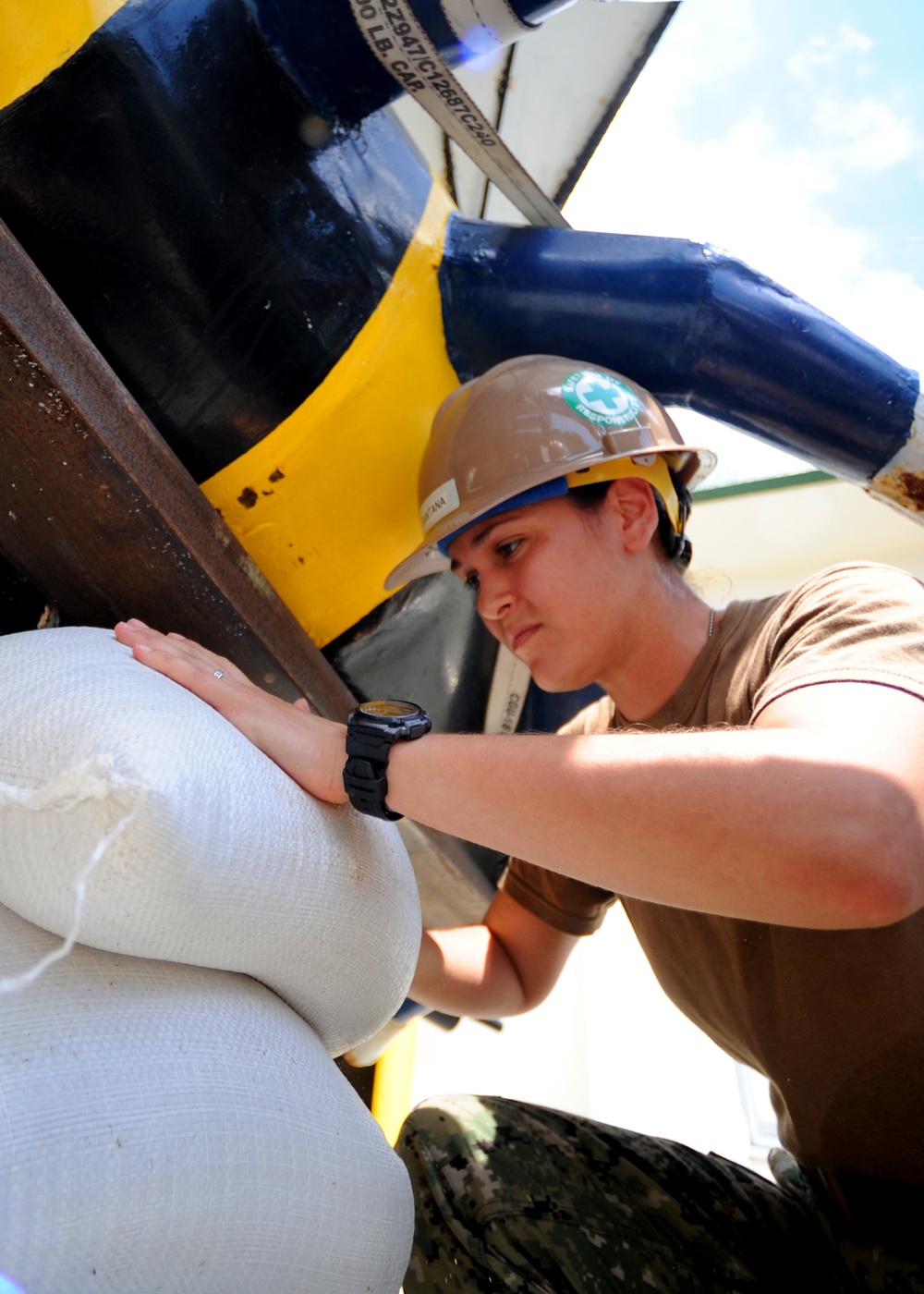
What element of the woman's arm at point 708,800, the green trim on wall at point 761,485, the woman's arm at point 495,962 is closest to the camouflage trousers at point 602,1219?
the woman's arm at point 495,962

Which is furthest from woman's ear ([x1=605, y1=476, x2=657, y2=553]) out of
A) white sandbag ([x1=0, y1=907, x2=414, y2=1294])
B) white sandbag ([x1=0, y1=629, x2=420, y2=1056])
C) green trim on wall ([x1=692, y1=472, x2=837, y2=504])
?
green trim on wall ([x1=692, y1=472, x2=837, y2=504])

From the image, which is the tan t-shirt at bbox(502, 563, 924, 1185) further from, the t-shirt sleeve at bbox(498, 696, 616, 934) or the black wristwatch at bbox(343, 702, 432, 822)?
the black wristwatch at bbox(343, 702, 432, 822)

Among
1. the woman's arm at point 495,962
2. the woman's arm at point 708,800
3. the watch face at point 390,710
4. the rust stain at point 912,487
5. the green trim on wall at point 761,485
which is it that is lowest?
the green trim on wall at point 761,485

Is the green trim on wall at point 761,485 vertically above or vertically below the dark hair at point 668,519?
below

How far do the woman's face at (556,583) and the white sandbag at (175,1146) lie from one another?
541mm

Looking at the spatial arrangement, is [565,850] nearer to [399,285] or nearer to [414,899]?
[414,899]

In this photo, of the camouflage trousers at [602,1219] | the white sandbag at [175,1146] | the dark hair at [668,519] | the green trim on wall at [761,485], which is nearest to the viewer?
the white sandbag at [175,1146]

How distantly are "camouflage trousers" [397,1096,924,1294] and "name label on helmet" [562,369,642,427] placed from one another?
2.79ft

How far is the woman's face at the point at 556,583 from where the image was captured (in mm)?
1029

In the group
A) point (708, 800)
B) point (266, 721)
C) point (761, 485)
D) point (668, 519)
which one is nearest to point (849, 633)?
point (708, 800)

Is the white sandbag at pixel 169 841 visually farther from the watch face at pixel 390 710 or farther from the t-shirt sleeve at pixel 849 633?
the t-shirt sleeve at pixel 849 633

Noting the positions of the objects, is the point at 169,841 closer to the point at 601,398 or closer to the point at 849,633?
the point at 849,633

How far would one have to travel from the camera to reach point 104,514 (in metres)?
0.77

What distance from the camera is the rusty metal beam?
0.70 metres
